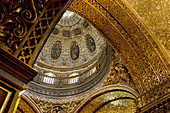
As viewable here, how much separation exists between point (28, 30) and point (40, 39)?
215 millimetres

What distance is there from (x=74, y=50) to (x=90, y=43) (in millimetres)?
1442

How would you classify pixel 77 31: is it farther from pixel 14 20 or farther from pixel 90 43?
pixel 14 20

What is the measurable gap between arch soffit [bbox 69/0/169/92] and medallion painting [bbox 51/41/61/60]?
705cm

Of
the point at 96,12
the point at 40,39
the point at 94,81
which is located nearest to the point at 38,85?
the point at 94,81

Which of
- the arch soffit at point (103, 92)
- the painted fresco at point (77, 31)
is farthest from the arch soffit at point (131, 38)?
the painted fresco at point (77, 31)

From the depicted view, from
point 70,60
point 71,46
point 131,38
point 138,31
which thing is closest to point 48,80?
point 70,60

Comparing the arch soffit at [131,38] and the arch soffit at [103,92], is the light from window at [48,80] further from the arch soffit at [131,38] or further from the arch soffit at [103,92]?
the arch soffit at [131,38]

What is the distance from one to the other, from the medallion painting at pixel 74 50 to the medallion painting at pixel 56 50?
100 cm

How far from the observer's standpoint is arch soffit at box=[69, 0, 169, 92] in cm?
500

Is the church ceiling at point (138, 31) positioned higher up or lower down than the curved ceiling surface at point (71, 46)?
lower down

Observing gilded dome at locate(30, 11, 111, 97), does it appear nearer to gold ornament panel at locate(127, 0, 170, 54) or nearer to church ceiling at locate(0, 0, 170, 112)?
church ceiling at locate(0, 0, 170, 112)

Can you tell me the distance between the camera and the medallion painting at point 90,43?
460 inches

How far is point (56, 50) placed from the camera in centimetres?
1298

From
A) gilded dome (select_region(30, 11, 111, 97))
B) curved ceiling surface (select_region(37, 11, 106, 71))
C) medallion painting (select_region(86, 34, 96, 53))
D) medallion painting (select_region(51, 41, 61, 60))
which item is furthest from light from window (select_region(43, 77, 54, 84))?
medallion painting (select_region(86, 34, 96, 53))
